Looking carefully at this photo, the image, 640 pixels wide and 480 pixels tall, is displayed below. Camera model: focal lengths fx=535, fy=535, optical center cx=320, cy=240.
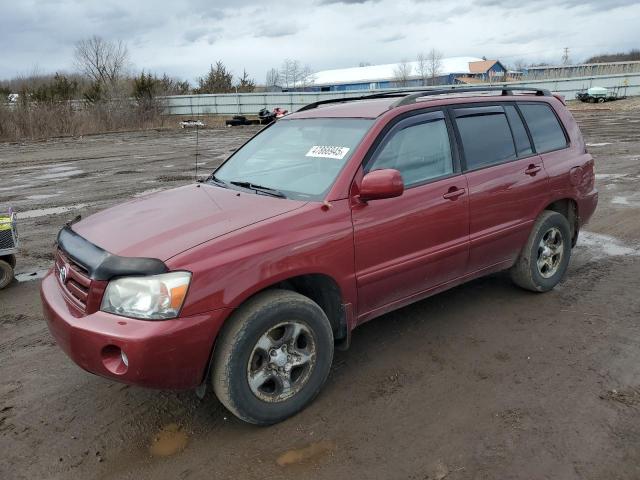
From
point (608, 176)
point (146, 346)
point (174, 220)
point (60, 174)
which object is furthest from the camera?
point (60, 174)

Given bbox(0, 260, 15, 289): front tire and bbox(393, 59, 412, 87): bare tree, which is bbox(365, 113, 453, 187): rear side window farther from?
bbox(393, 59, 412, 87): bare tree

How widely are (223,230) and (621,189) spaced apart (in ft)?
28.5

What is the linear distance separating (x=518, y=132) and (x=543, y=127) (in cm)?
42

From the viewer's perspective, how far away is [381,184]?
3.21 meters

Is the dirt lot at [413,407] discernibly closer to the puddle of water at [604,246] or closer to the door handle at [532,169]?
the puddle of water at [604,246]

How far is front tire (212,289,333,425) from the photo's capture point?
282 centimetres

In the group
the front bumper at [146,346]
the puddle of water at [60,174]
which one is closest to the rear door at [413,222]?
the front bumper at [146,346]

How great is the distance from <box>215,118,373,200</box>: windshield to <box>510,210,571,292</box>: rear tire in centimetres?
195

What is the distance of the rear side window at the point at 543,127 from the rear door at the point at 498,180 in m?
0.12

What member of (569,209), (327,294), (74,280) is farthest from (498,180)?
(74,280)

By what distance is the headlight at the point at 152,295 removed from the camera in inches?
105

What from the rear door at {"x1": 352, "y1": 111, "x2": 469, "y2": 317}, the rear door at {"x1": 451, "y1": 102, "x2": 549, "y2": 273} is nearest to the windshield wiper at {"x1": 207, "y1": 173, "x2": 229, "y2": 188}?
the rear door at {"x1": 352, "y1": 111, "x2": 469, "y2": 317}

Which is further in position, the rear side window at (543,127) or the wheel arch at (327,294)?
the rear side window at (543,127)

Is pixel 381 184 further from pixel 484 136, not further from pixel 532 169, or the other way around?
pixel 532 169
